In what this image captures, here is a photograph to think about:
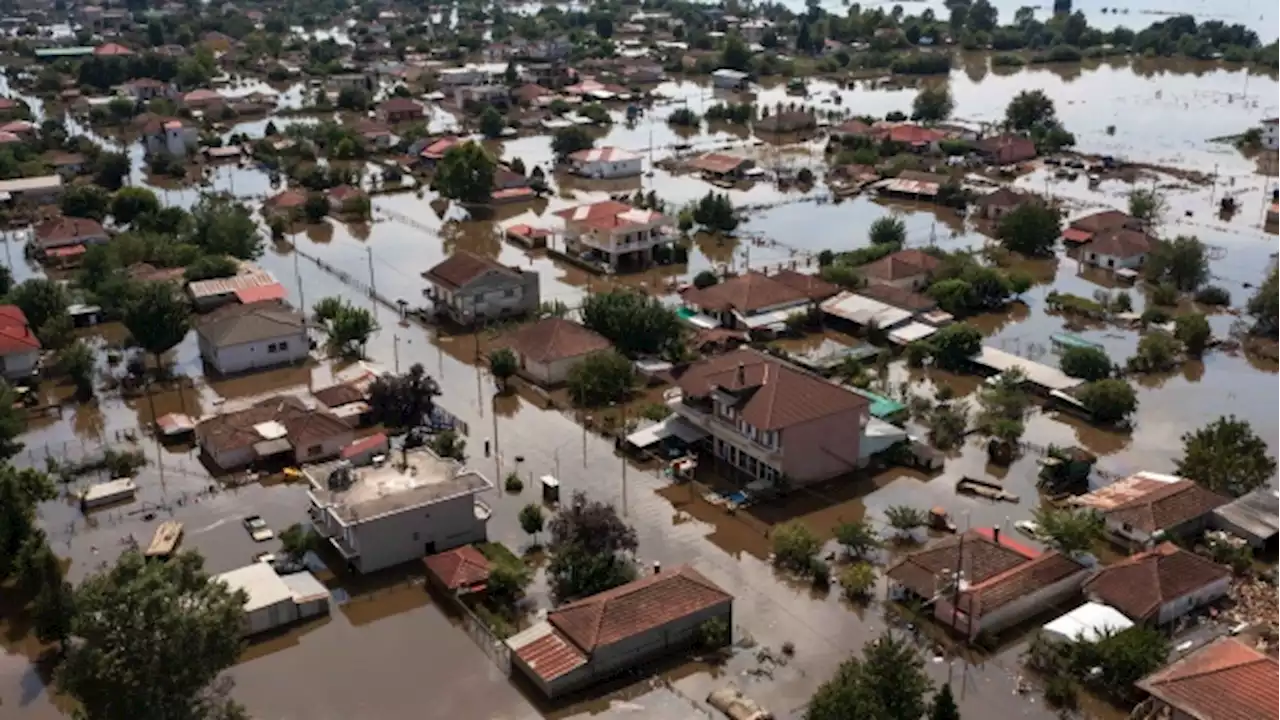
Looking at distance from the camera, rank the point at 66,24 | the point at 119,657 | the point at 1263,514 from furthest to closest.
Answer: the point at 66,24 → the point at 1263,514 → the point at 119,657

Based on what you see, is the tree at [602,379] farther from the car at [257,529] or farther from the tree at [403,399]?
the car at [257,529]

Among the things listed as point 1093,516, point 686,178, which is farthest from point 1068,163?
point 1093,516

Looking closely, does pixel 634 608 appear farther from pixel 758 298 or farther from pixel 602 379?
pixel 758 298

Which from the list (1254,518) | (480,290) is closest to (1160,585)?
(1254,518)

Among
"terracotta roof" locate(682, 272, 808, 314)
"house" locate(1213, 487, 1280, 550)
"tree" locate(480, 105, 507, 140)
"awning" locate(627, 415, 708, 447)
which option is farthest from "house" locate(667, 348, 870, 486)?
"tree" locate(480, 105, 507, 140)

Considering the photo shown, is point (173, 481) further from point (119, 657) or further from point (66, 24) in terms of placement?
point (66, 24)

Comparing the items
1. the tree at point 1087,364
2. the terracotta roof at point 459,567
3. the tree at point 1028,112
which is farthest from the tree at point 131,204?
the tree at point 1028,112
